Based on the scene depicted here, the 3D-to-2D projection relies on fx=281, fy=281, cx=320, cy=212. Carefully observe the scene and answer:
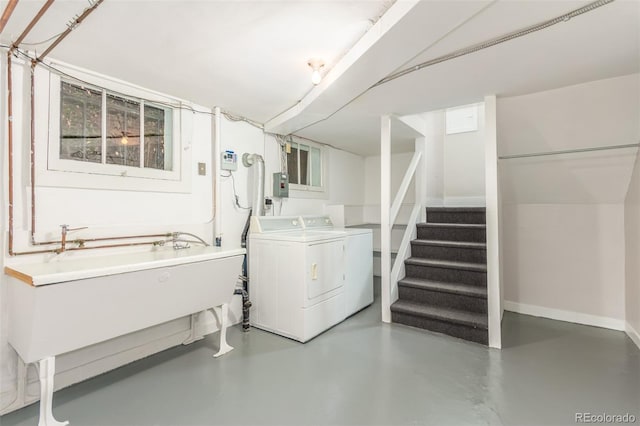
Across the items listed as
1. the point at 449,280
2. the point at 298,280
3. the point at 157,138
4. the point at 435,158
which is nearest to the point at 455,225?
the point at 449,280

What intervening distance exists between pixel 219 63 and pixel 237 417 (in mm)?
2431

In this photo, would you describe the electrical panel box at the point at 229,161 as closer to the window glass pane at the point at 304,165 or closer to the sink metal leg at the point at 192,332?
the window glass pane at the point at 304,165

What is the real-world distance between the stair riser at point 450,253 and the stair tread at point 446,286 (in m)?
0.33

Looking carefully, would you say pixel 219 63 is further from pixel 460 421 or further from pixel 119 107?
pixel 460 421

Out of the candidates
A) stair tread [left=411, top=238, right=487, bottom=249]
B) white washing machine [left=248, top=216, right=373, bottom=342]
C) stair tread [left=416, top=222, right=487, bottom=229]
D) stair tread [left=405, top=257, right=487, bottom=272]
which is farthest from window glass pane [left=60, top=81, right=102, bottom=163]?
stair tread [left=416, top=222, right=487, bottom=229]

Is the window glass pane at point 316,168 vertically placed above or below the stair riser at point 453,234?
above

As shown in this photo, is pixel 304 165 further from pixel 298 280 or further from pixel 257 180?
pixel 298 280

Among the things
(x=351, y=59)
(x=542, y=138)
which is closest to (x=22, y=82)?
(x=351, y=59)

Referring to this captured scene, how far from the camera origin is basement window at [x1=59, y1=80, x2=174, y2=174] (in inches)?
83.7

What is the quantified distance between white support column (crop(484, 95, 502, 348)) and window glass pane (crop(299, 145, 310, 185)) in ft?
7.99

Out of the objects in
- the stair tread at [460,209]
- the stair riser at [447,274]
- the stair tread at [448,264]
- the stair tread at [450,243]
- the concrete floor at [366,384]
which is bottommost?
the concrete floor at [366,384]

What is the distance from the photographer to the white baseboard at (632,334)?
103 inches

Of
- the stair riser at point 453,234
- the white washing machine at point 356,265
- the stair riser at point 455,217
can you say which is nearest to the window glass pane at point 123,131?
the white washing machine at point 356,265

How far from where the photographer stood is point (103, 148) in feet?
7.45
